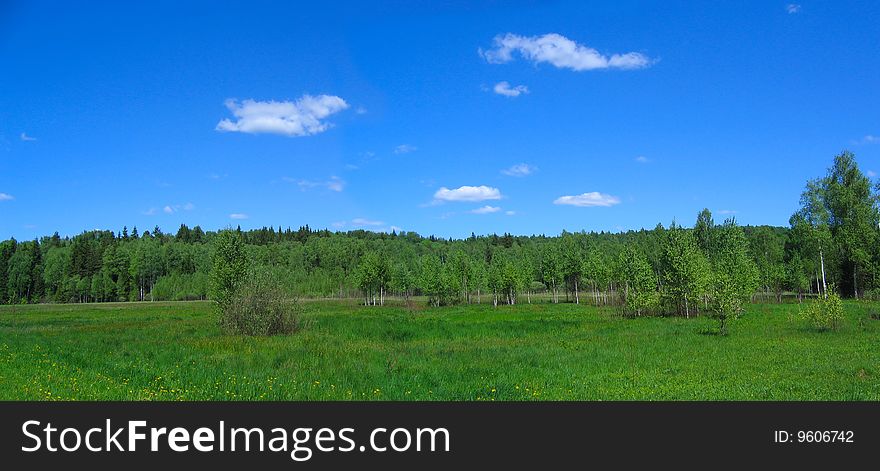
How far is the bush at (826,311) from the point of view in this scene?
98.0 feet

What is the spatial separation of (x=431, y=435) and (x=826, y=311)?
97.8 feet

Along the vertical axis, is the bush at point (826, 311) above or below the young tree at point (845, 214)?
below

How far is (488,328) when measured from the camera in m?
39.6

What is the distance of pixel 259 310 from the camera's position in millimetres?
35094

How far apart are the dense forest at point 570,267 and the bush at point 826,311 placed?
230 centimetres

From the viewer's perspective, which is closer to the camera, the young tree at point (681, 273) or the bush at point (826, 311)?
the bush at point (826, 311)

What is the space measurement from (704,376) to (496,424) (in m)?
9.71

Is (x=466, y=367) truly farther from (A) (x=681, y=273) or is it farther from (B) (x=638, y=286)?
(B) (x=638, y=286)

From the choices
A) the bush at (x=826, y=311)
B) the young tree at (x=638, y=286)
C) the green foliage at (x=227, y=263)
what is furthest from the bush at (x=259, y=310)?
the bush at (x=826, y=311)

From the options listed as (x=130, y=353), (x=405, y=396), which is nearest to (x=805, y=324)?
(x=405, y=396)

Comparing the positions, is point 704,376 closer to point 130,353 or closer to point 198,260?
point 130,353

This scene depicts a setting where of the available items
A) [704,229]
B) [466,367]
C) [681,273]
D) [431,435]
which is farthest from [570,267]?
[431,435]

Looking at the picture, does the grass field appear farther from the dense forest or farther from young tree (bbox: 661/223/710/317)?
young tree (bbox: 661/223/710/317)

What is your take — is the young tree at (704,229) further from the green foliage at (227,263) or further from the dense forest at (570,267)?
the green foliage at (227,263)
